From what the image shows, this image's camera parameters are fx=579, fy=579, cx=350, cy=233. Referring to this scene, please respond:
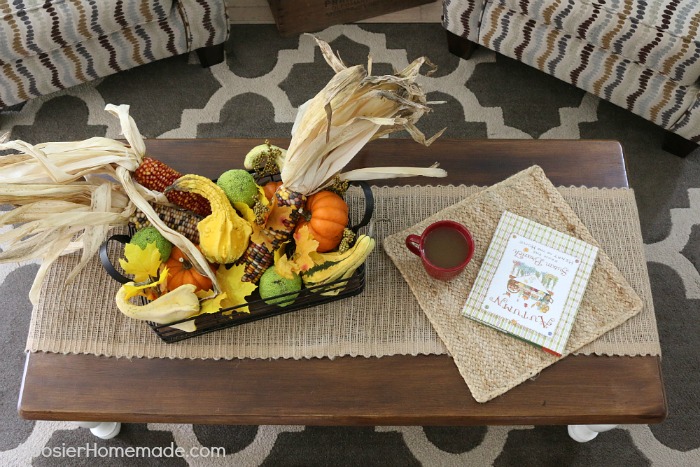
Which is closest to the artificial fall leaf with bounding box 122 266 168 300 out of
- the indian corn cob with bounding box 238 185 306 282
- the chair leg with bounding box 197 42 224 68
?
the indian corn cob with bounding box 238 185 306 282

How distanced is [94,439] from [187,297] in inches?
30.0

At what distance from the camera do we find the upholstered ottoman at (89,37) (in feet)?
4.75

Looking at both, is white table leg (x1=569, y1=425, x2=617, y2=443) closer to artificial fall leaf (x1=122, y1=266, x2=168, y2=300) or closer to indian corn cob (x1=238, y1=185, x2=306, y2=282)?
indian corn cob (x1=238, y1=185, x2=306, y2=282)

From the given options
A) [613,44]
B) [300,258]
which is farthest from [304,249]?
[613,44]

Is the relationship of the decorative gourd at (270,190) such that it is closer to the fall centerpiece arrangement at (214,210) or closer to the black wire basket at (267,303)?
the fall centerpiece arrangement at (214,210)

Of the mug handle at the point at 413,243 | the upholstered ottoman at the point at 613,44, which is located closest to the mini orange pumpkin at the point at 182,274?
the mug handle at the point at 413,243

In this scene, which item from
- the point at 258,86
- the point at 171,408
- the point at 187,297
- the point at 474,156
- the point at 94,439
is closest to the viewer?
the point at 187,297

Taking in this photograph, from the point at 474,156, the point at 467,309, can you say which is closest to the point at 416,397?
the point at 467,309

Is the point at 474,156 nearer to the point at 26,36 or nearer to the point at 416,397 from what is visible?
the point at 416,397

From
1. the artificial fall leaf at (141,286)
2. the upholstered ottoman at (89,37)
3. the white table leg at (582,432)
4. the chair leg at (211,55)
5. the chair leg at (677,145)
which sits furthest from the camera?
the chair leg at (211,55)

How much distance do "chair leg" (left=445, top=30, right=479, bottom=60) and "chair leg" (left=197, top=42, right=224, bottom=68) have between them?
0.72 metres

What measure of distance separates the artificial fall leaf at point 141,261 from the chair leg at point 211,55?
1046 mm

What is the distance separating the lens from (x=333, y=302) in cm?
108

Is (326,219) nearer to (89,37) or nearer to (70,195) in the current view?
(70,195)
